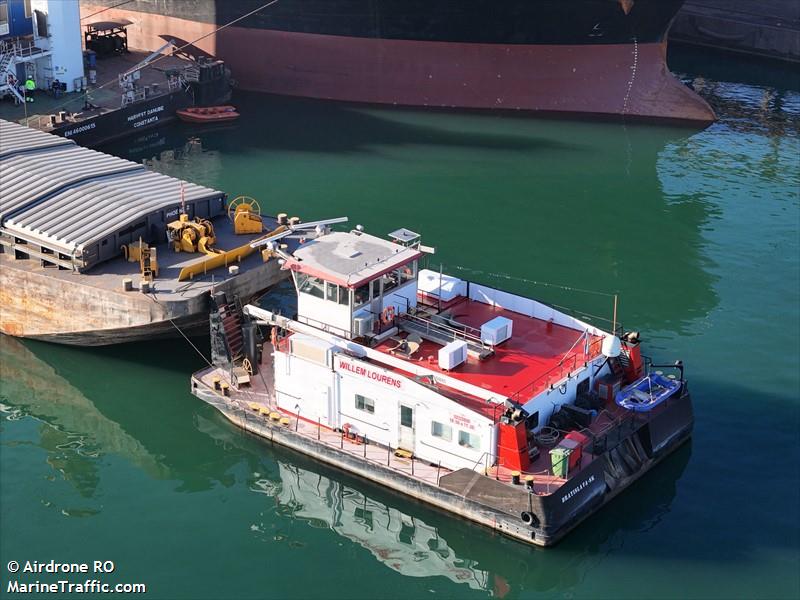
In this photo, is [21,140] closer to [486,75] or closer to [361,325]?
[361,325]

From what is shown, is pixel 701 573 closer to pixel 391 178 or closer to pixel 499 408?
pixel 499 408

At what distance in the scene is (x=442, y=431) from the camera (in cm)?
2903

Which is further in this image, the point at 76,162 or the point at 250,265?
the point at 76,162

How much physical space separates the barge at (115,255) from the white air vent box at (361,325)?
5191 mm

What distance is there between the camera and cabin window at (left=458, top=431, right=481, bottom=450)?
28453mm

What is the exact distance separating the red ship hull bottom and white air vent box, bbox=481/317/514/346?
30.3 metres

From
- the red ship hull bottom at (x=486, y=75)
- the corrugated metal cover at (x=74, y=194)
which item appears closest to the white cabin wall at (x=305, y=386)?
the corrugated metal cover at (x=74, y=194)

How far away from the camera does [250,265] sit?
3547cm

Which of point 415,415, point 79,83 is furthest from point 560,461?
point 79,83

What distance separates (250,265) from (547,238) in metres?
14.2

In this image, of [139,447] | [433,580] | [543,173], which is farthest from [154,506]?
[543,173]

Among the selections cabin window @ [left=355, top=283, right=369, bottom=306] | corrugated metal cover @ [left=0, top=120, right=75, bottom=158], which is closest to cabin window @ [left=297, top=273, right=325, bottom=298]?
cabin window @ [left=355, top=283, right=369, bottom=306]

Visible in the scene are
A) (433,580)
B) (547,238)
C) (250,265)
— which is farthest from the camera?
(547,238)

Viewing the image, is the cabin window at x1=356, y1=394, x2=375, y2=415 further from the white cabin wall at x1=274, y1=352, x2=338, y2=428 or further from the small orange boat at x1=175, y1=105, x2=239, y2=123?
the small orange boat at x1=175, y1=105, x2=239, y2=123
